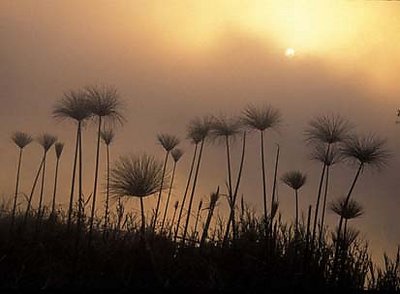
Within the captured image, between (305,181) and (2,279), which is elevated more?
(305,181)

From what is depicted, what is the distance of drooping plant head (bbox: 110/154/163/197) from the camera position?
16.4 feet

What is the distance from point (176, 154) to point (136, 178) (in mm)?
1123

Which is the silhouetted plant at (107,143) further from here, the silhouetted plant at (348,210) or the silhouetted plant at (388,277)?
the silhouetted plant at (388,277)

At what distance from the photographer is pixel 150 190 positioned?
5.11 metres

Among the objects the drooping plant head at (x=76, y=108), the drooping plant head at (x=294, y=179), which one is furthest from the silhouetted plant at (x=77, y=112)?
the drooping plant head at (x=294, y=179)

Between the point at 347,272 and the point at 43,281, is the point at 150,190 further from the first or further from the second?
the point at 347,272

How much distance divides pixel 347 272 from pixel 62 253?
101 inches

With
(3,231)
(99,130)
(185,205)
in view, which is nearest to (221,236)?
(185,205)

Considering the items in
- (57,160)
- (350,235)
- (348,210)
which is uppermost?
(57,160)

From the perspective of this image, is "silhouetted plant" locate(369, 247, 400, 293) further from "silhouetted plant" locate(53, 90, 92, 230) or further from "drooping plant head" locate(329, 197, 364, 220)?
"silhouetted plant" locate(53, 90, 92, 230)

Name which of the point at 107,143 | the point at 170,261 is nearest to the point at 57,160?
the point at 107,143

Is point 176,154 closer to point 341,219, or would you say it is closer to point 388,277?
point 341,219

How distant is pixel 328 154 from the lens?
234 inches

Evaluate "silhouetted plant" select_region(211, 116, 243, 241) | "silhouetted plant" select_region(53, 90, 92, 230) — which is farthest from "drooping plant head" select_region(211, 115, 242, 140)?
"silhouetted plant" select_region(53, 90, 92, 230)
